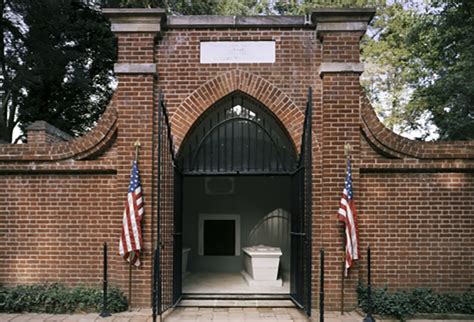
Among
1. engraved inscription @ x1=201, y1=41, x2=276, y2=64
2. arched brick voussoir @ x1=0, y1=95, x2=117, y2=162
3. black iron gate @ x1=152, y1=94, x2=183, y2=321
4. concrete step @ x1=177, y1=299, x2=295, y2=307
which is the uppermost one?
engraved inscription @ x1=201, y1=41, x2=276, y2=64

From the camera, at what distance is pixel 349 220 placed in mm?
6965

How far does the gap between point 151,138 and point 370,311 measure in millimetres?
4168

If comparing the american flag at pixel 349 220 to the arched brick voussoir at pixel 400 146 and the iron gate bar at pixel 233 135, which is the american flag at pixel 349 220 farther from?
the iron gate bar at pixel 233 135

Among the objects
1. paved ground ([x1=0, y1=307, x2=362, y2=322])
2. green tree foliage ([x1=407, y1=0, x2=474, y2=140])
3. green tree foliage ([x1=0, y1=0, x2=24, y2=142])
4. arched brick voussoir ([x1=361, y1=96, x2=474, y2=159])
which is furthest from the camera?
green tree foliage ([x1=0, y1=0, x2=24, y2=142])

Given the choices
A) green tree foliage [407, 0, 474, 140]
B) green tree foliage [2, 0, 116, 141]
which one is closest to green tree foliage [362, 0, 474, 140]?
green tree foliage [407, 0, 474, 140]

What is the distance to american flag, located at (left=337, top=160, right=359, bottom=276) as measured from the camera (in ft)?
22.9

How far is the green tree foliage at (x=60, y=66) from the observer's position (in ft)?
50.6

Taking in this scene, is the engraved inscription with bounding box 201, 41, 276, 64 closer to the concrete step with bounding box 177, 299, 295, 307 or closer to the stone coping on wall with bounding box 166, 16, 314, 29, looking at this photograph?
the stone coping on wall with bounding box 166, 16, 314, 29

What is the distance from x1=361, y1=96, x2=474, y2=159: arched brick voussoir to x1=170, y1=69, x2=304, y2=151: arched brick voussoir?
3.55ft

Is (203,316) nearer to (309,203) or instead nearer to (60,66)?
(309,203)

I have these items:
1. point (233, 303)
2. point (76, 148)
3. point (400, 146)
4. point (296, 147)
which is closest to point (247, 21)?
point (296, 147)

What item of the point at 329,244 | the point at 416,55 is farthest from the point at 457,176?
the point at 416,55

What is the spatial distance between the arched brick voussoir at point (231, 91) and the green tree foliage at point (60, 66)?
942 cm

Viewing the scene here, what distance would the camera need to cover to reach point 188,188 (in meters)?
12.3
